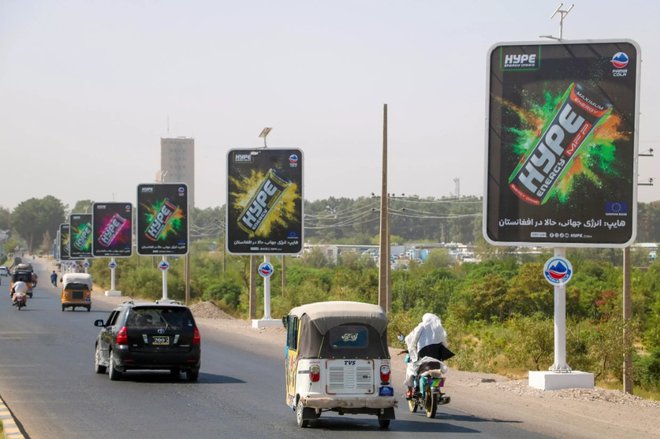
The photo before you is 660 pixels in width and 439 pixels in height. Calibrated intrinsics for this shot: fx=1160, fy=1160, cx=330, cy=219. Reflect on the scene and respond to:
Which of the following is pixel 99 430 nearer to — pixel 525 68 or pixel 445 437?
pixel 445 437

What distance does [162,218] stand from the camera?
61.7m

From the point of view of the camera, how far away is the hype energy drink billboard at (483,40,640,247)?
22.9m

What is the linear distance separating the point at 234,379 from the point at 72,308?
42908 millimetres

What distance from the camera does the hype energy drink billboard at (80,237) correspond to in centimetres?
10194

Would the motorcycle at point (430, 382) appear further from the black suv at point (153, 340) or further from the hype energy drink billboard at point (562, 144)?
the black suv at point (153, 340)

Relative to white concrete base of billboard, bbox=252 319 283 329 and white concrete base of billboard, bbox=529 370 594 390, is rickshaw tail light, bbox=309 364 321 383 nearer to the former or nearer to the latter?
white concrete base of billboard, bbox=529 370 594 390

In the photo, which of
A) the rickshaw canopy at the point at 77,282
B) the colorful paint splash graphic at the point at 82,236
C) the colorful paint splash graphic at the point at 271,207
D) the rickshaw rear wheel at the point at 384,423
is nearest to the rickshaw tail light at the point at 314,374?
the rickshaw rear wheel at the point at 384,423

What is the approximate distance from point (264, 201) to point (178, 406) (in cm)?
2387

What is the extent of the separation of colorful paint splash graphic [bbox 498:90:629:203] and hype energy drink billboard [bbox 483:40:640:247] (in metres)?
0.02

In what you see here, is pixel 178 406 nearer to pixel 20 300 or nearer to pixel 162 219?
pixel 162 219

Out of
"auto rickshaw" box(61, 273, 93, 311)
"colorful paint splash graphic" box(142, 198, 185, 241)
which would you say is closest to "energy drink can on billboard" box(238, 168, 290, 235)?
"colorful paint splash graphic" box(142, 198, 185, 241)

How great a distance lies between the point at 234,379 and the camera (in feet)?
81.0

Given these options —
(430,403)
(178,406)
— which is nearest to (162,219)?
(178,406)

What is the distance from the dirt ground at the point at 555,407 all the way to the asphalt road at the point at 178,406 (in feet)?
2.22
